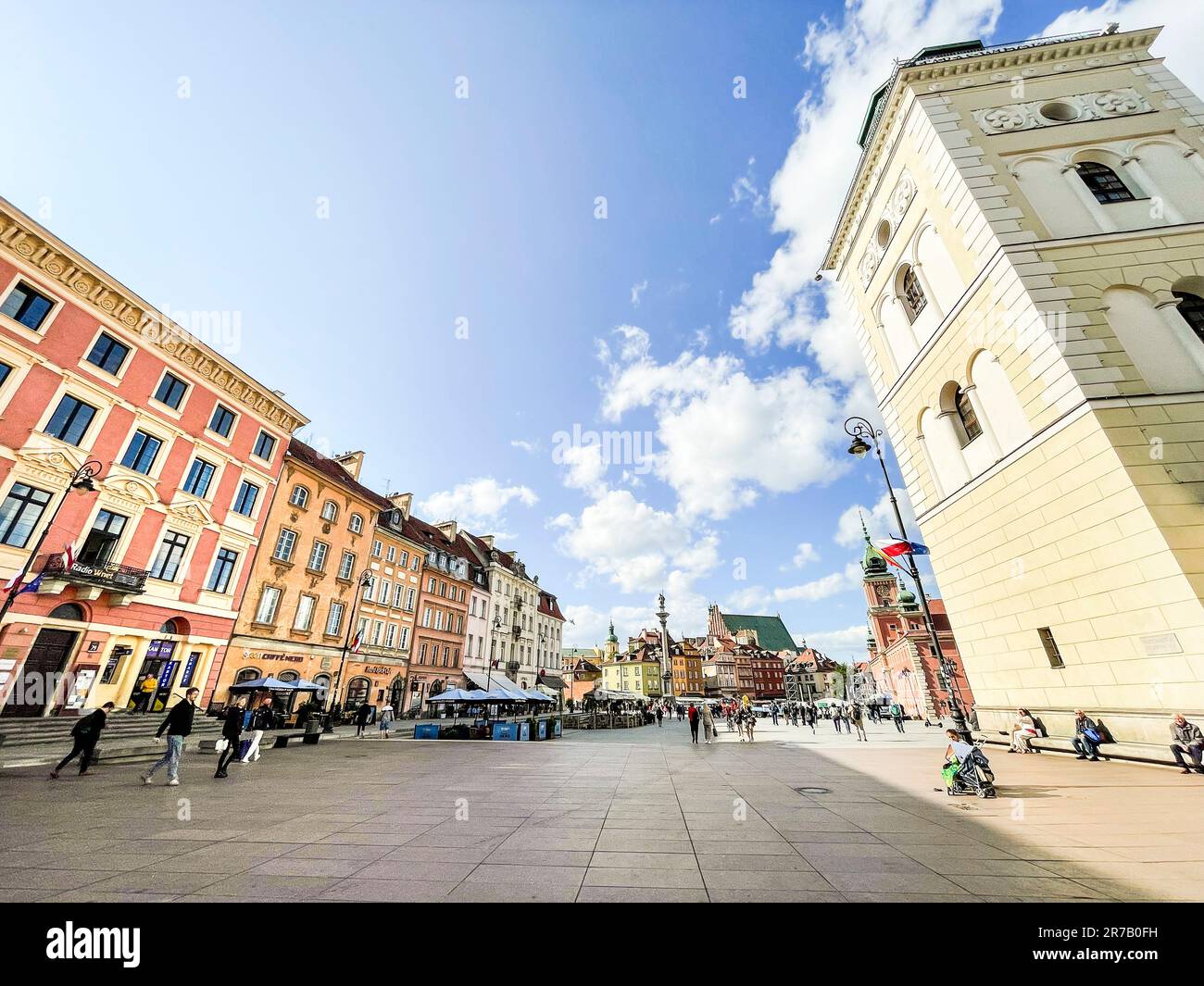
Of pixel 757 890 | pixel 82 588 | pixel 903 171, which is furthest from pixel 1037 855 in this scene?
pixel 82 588

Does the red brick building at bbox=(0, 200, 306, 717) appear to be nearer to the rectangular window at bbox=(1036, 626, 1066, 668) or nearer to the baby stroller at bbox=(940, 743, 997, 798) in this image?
the baby stroller at bbox=(940, 743, 997, 798)

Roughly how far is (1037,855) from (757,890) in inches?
137

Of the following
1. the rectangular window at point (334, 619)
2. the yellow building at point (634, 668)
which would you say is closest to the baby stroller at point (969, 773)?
the rectangular window at point (334, 619)

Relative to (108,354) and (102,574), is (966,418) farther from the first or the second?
(108,354)

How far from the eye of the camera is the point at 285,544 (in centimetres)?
2811

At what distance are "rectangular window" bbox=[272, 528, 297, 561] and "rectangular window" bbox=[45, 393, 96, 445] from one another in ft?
33.4

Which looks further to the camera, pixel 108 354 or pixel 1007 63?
pixel 108 354

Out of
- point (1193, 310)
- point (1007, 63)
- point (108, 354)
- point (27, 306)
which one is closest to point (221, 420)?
point (108, 354)

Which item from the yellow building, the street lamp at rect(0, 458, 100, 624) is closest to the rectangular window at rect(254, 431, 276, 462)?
the street lamp at rect(0, 458, 100, 624)

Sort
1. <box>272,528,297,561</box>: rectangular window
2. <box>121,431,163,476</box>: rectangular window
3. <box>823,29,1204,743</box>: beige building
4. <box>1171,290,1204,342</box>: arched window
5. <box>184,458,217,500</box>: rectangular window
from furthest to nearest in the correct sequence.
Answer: <box>272,528,297,561</box>: rectangular window → <box>184,458,217,500</box>: rectangular window → <box>121,431,163,476</box>: rectangular window → <box>1171,290,1204,342</box>: arched window → <box>823,29,1204,743</box>: beige building

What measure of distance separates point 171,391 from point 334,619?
16.0 meters

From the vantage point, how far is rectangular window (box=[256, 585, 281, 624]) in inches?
1030

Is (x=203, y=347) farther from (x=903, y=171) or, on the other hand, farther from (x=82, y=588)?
(x=903, y=171)
